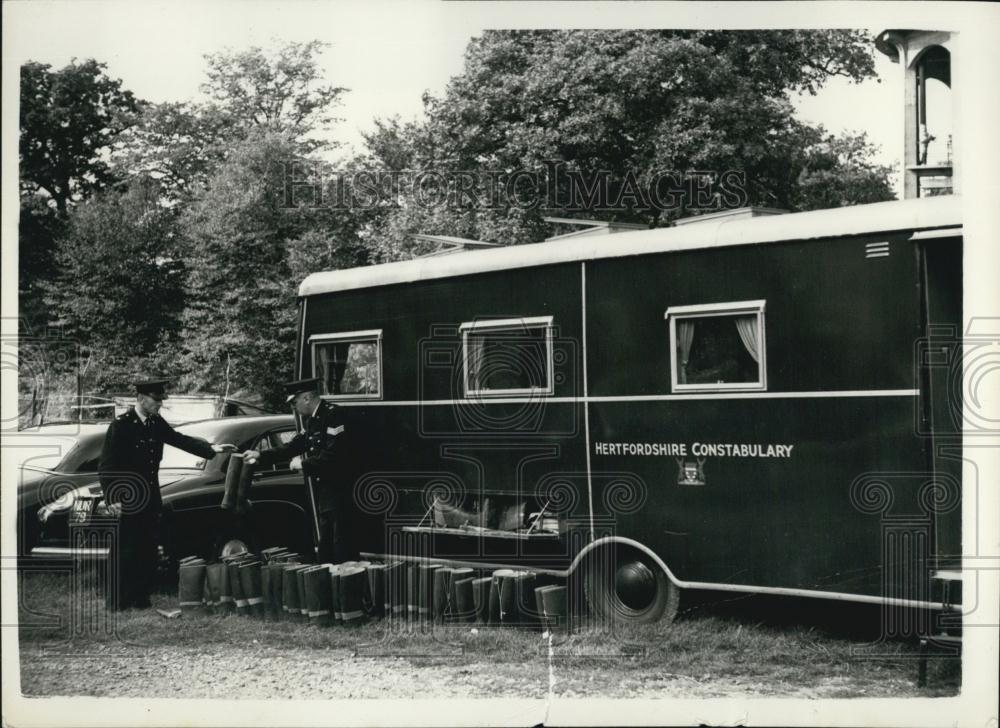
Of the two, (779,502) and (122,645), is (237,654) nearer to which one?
(122,645)

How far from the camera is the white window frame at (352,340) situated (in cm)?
873

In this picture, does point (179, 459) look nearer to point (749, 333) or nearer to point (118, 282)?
point (118, 282)

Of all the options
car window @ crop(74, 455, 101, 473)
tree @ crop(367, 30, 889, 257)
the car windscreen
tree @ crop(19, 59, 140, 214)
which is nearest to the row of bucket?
car window @ crop(74, 455, 101, 473)

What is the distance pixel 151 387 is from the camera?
8633mm

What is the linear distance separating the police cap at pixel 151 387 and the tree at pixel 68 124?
1.42m

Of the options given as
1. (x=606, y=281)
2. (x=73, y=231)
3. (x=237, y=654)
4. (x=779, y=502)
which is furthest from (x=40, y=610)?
(x=779, y=502)

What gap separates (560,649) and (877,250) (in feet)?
11.1

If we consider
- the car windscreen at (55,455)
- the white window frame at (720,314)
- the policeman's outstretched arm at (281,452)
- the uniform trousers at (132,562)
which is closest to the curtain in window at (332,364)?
the policeman's outstretched arm at (281,452)

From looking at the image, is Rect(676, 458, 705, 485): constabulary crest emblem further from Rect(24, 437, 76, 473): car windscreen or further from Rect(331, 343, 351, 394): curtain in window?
Rect(24, 437, 76, 473): car windscreen

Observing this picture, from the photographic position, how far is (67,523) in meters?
8.19

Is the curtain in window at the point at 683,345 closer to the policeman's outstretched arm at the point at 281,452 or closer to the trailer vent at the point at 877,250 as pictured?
the trailer vent at the point at 877,250

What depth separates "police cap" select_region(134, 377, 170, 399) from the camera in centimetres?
856

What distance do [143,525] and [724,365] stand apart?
4.56 meters

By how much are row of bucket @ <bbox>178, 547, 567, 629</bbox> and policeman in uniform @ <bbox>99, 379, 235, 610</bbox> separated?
320 millimetres
